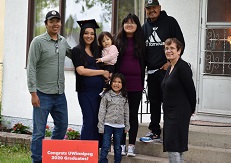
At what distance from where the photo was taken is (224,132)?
7.79 metres

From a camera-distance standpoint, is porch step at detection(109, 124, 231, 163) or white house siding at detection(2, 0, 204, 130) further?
white house siding at detection(2, 0, 204, 130)

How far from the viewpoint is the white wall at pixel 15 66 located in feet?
36.9

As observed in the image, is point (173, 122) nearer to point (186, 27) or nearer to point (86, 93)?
point (86, 93)

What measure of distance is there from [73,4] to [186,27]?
8.94ft

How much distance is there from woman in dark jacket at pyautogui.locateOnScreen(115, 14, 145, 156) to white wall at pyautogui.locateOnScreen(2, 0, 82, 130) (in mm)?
4506

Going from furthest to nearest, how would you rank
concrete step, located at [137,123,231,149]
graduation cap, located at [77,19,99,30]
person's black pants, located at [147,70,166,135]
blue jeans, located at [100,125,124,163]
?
concrete step, located at [137,123,231,149], person's black pants, located at [147,70,166,135], graduation cap, located at [77,19,99,30], blue jeans, located at [100,125,124,163]

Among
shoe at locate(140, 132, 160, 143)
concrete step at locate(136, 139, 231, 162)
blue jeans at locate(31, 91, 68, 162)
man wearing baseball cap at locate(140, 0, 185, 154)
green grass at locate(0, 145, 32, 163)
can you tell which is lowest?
green grass at locate(0, 145, 32, 163)

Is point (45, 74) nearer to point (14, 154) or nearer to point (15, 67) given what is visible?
point (14, 154)

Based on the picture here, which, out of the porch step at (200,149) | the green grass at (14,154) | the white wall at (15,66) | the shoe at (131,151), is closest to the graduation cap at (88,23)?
the shoe at (131,151)

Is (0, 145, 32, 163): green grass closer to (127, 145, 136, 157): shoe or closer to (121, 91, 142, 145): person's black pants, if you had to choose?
(127, 145, 136, 157): shoe

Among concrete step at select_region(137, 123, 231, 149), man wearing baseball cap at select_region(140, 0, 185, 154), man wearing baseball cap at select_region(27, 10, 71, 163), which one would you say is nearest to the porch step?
concrete step at select_region(137, 123, 231, 149)

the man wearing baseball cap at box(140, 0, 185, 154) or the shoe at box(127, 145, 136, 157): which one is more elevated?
the man wearing baseball cap at box(140, 0, 185, 154)

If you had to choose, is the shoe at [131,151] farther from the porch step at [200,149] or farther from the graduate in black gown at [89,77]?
the graduate in black gown at [89,77]

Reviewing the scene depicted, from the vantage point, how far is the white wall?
1123cm
